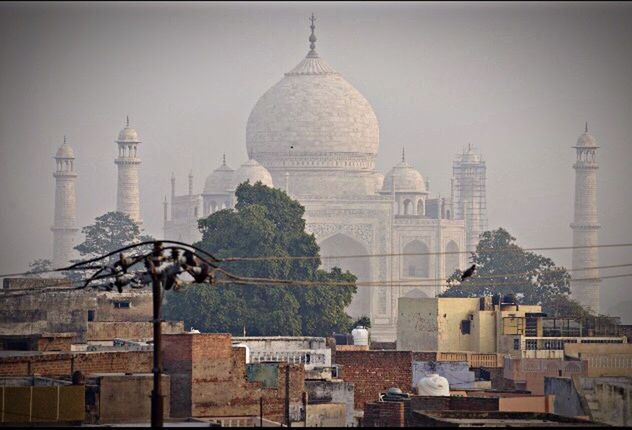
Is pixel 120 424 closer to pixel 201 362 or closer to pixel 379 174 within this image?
pixel 201 362

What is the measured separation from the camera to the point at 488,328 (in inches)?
1651

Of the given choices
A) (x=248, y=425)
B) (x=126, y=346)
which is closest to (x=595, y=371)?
(x=126, y=346)

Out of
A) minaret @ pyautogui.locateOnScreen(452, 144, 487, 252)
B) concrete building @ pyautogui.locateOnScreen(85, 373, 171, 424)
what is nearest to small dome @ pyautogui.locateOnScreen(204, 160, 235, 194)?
minaret @ pyautogui.locateOnScreen(452, 144, 487, 252)

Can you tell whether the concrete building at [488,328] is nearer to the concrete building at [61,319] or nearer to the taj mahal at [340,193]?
the concrete building at [61,319]

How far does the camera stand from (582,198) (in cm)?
8612

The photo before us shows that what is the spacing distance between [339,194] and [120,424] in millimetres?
57678

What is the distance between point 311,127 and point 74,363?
55370mm

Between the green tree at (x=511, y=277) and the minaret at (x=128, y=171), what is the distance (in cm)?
1692

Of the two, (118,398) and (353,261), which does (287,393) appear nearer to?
(118,398)

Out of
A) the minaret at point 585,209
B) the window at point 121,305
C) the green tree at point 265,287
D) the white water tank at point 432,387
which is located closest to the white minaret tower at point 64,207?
the minaret at point 585,209

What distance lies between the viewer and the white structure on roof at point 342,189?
259 ft

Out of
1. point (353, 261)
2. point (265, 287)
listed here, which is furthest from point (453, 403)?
point (353, 261)

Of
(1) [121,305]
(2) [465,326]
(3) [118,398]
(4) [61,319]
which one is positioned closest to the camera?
(3) [118,398]

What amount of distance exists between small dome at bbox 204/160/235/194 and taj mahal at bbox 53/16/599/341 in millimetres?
48
